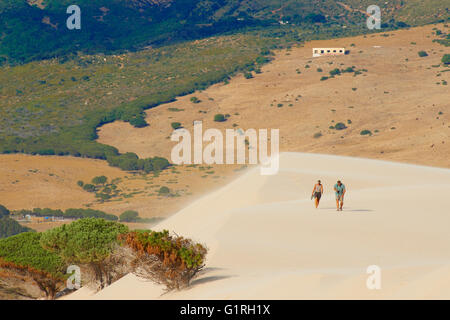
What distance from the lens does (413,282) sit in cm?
1428

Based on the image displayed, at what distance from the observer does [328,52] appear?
121 meters

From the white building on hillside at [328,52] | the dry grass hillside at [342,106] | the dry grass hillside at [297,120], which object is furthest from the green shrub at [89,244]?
the white building on hillside at [328,52]

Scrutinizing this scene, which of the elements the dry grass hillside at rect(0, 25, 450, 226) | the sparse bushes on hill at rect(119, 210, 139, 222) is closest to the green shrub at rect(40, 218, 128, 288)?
the sparse bushes on hill at rect(119, 210, 139, 222)

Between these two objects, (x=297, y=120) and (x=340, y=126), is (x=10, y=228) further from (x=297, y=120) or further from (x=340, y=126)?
(x=297, y=120)

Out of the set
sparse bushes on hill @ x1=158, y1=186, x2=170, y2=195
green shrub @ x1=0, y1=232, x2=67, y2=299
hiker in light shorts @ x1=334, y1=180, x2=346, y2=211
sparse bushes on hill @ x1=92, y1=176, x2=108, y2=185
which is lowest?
green shrub @ x1=0, y1=232, x2=67, y2=299

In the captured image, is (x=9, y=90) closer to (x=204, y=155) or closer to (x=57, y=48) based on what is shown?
(x=57, y=48)

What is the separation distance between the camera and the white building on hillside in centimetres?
11950

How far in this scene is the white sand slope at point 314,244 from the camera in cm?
1476

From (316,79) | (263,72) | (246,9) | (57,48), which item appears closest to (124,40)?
(57,48)

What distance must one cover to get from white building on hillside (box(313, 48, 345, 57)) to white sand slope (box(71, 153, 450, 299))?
88261 mm

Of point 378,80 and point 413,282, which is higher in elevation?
point 378,80

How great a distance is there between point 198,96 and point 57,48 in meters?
47.5

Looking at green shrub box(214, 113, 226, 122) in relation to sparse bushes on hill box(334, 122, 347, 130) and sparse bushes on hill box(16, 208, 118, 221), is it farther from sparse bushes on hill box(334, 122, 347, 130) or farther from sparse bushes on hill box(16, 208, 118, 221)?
sparse bushes on hill box(16, 208, 118, 221)

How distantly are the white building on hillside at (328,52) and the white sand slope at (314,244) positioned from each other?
88261 millimetres
